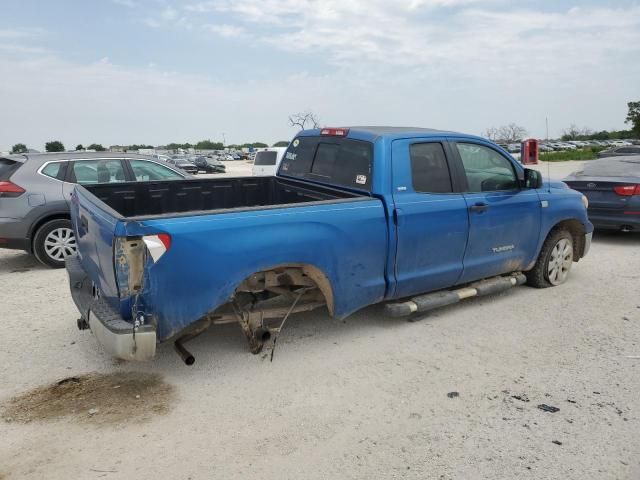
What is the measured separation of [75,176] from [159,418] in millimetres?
5044

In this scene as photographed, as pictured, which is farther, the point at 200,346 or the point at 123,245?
the point at 200,346

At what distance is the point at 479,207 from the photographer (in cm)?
500

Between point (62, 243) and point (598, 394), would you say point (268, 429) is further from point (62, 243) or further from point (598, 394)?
point (62, 243)

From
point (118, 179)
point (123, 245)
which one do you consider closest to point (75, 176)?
point (118, 179)

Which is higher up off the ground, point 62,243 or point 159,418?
point 62,243

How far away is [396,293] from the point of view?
183 inches

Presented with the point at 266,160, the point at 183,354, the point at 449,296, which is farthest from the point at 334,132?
the point at 266,160

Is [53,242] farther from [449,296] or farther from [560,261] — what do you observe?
[560,261]

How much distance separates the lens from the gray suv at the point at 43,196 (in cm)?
685

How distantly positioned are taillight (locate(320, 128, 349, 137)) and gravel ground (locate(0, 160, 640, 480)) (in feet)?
5.92

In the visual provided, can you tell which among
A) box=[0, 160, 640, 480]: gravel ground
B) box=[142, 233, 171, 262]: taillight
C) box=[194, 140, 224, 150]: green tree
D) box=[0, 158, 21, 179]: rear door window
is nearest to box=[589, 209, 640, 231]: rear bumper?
box=[0, 160, 640, 480]: gravel ground

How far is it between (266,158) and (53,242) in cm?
1246

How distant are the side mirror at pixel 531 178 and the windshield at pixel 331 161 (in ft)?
6.42

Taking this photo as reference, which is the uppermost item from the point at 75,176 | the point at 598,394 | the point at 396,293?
the point at 75,176
